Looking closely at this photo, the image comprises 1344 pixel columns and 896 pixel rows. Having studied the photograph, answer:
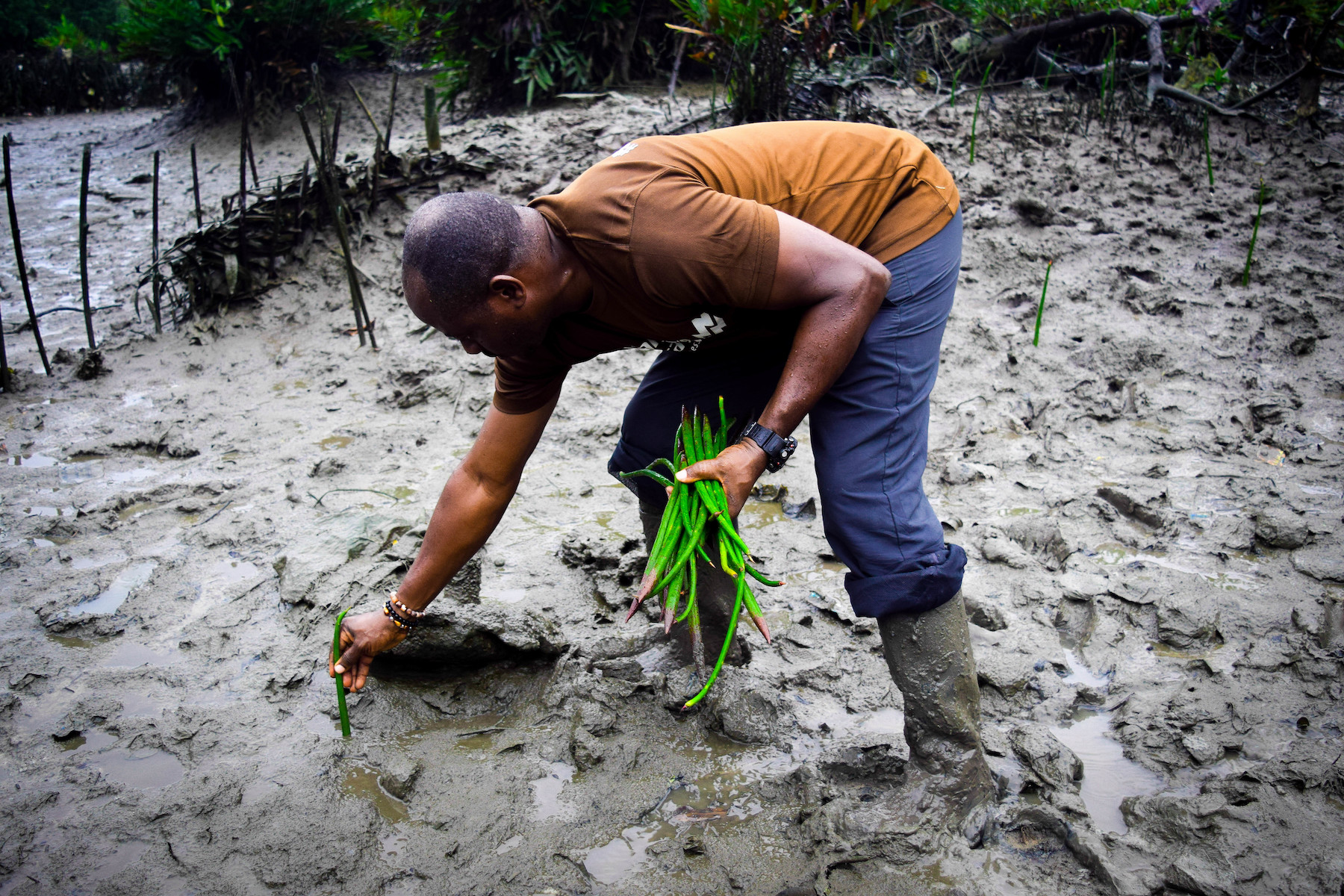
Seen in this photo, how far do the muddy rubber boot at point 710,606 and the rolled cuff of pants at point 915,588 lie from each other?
59 centimetres

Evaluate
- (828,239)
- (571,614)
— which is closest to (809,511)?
(571,614)

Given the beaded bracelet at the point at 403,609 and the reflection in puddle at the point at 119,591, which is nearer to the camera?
the beaded bracelet at the point at 403,609

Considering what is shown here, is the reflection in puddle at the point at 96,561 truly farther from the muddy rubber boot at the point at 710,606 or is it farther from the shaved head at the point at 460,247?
the shaved head at the point at 460,247

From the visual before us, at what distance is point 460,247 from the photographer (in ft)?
5.45

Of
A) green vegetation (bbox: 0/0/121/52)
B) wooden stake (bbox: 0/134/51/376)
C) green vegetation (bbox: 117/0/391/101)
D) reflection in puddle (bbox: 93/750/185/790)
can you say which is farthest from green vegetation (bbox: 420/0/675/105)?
green vegetation (bbox: 0/0/121/52)

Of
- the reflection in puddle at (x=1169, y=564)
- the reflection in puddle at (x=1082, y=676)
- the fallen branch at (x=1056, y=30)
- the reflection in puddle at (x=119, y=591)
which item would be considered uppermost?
the fallen branch at (x=1056, y=30)

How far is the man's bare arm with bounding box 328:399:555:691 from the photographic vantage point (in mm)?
2105

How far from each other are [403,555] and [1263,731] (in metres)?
2.57

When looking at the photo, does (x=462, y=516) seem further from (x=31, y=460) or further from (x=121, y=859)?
(x=31, y=460)

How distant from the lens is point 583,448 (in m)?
3.90

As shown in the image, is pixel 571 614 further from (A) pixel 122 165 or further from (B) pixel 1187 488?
(A) pixel 122 165

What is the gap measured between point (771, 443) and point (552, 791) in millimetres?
1060

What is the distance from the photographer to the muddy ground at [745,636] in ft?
6.38

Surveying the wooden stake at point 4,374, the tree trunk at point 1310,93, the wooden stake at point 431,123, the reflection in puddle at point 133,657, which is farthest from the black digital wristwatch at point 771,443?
the tree trunk at point 1310,93
